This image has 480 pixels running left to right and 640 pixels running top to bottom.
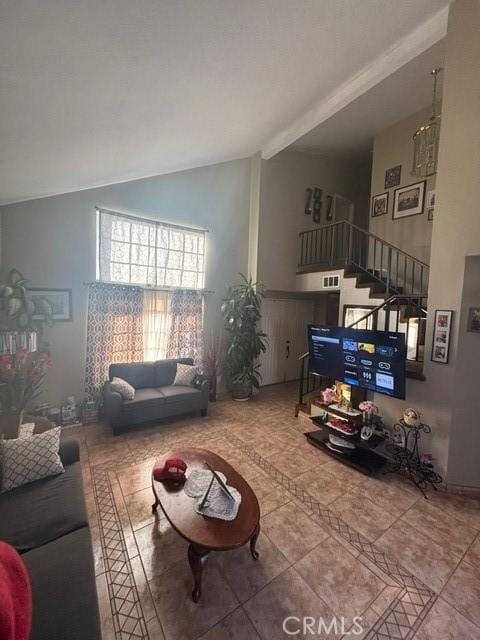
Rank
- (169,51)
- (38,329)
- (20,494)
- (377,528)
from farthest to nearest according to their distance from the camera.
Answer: (38,329)
(377,528)
(20,494)
(169,51)

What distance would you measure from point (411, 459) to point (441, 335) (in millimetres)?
1323

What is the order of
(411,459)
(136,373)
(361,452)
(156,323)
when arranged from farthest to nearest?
(156,323) → (136,373) → (361,452) → (411,459)

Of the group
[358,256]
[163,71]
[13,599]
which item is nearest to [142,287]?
[163,71]

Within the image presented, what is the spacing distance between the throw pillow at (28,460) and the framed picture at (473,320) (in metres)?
3.70

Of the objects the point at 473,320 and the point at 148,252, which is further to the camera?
the point at 148,252

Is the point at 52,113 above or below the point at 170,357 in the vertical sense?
above

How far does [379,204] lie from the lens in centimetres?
503

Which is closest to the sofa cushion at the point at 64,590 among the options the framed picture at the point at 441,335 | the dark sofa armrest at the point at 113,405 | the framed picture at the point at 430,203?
the dark sofa armrest at the point at 113,405

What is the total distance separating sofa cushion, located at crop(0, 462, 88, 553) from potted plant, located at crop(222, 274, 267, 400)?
3028 mm

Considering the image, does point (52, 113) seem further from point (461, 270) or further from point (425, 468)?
point (425, 468)

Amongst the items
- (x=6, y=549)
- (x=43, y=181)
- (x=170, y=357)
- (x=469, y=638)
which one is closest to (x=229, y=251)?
(x=170, y=357)

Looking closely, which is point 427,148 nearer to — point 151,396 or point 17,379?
point 151,396

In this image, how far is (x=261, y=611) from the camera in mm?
1440

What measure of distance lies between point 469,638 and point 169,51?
3.71 meters
